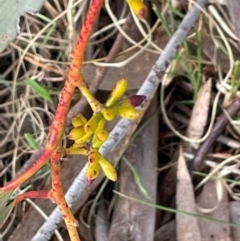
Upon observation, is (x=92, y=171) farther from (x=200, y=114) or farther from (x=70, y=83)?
(x=200, y=114)

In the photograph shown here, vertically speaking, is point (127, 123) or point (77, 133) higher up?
point (77, 133)

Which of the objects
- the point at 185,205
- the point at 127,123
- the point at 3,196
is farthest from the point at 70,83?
the point at 185,205

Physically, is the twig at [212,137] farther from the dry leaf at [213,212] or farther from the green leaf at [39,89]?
the green leaf at [39,89]

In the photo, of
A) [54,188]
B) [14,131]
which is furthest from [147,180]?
[54,188]

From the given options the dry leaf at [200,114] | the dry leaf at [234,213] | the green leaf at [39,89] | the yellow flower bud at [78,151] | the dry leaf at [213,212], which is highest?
the yellow flower bud at [78,151]

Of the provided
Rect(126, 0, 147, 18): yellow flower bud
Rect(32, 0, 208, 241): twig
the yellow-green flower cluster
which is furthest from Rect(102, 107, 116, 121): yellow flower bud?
Rect(32, 0, 208, 241): twig

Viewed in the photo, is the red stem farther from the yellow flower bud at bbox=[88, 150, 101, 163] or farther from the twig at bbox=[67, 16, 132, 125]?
the twig at bbox=[67, 16, 132, 125]

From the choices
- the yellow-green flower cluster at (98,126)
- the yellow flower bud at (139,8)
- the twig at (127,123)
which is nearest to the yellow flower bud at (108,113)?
the yellow-green flower cluster at (98,126)

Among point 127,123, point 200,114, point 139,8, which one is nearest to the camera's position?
point 139,8
